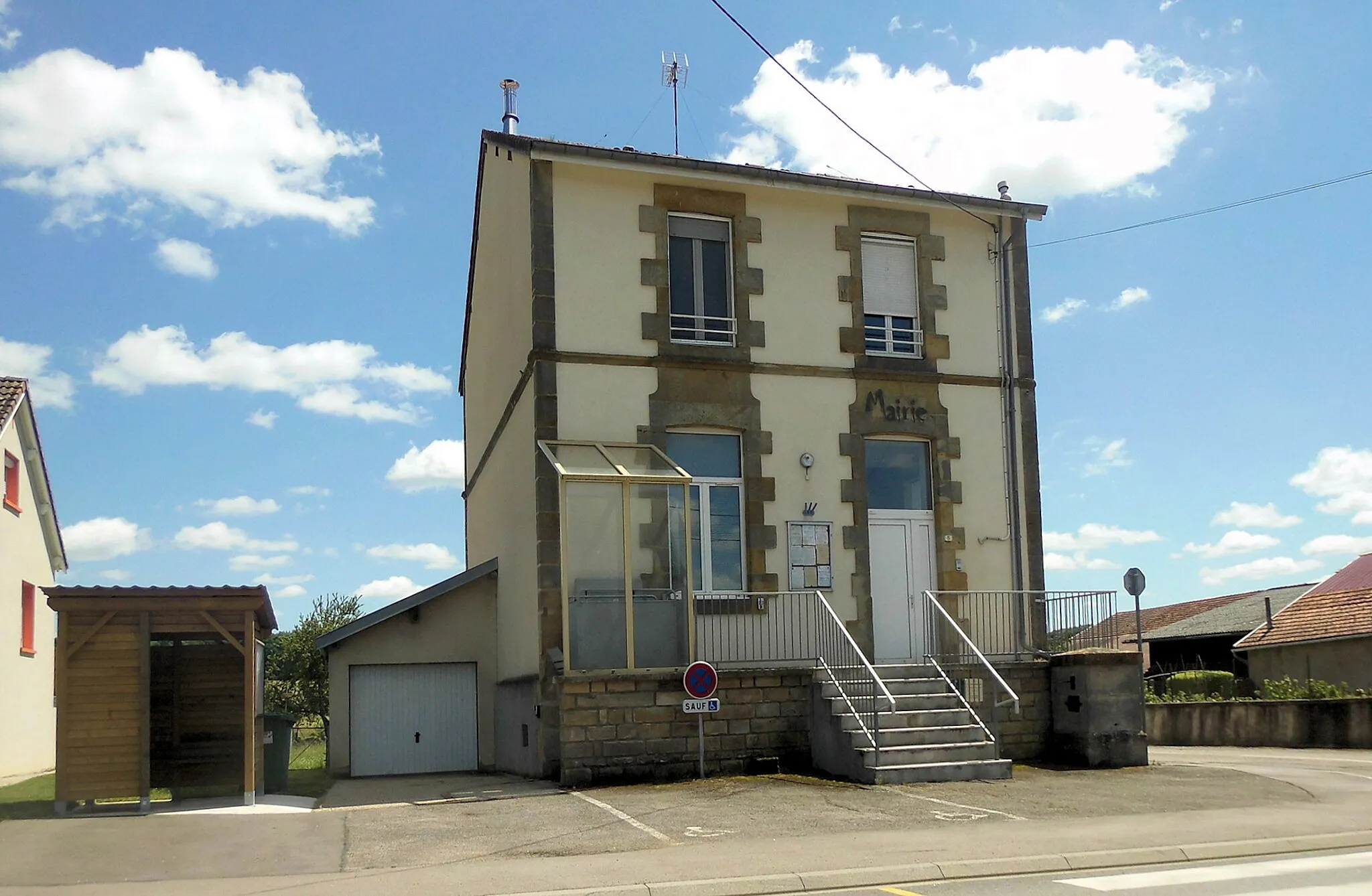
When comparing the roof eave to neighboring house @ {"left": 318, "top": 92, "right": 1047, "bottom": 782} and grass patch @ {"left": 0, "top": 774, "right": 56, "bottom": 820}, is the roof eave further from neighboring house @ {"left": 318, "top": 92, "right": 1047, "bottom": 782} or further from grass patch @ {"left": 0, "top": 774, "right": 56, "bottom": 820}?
grass patch @ {"left": 0, "top": 774, "right": 56, "bottom": 820}

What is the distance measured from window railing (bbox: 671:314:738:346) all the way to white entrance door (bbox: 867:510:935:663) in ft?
10.2

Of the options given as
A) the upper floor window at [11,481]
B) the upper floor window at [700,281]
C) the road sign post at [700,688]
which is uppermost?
the upper floor window at [700,281]

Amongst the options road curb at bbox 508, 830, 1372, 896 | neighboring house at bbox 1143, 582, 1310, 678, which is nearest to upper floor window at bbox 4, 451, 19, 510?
road curb at bbox 508, 830, 1372, 896

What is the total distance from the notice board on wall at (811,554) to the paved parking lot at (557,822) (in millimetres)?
3198

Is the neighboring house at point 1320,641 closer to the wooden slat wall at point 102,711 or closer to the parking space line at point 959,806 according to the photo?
the parking space line at point 959,806

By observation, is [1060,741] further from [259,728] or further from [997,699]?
[259,728]

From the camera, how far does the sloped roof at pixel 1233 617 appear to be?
122ft

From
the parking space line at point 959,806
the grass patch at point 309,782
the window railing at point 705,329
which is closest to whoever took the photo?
the parking space line at point 959,806

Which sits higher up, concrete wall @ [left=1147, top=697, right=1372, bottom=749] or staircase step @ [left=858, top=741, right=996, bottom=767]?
staircase step @ [left=858, top=741, right=996, bottom=767]

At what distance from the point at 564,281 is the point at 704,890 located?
942 centimetres

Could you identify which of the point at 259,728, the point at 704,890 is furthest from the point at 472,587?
the point at 704,890

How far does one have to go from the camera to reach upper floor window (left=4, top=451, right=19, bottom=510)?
2228 cm

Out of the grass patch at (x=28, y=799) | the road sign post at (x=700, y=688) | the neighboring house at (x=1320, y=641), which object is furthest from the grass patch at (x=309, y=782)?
the neighboring house at (x=1320, y=641)

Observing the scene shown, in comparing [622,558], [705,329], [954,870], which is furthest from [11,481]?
[954,870]
